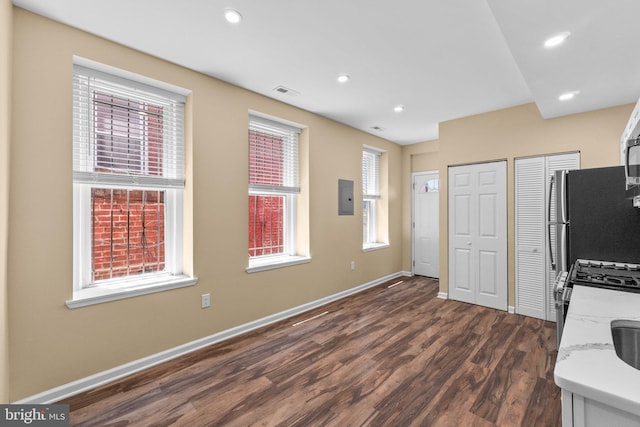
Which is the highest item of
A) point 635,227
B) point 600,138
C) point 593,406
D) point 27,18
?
point 27,18

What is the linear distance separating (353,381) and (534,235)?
283 cm

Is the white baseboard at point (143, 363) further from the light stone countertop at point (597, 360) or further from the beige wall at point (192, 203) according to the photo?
the light stone countertop at point (597, 360)

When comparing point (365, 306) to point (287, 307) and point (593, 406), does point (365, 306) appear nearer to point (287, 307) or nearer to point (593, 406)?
point (287, 307)

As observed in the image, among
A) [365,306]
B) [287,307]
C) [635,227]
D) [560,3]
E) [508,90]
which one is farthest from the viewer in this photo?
[365,306]

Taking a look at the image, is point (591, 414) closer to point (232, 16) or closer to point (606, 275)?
point (606, 275)

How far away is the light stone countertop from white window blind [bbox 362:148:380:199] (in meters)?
3.81

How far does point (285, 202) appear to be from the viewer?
3838mm

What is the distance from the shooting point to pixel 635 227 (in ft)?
7.50

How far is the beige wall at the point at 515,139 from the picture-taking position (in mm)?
3115

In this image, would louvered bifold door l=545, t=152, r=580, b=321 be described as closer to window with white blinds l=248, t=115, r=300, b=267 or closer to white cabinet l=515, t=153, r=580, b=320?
white cabinet l=515, t=153, r=580, b=320

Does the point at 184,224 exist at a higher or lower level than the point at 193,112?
lower

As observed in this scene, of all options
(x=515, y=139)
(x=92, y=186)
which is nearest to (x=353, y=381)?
(x=92, y=186)

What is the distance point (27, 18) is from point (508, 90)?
13.5 feet

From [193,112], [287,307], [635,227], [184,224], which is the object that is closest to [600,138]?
[635,227]
